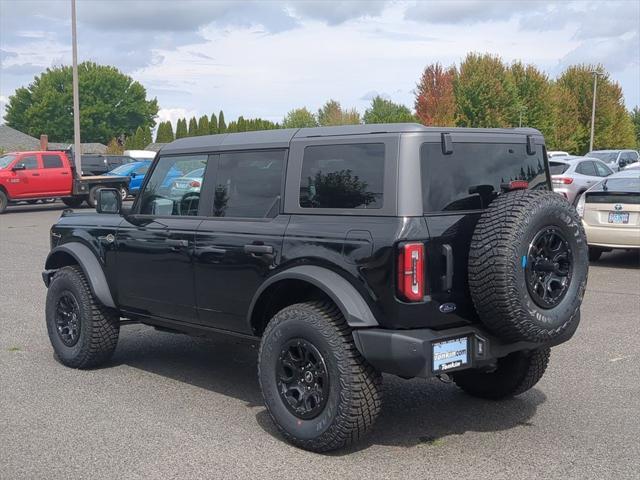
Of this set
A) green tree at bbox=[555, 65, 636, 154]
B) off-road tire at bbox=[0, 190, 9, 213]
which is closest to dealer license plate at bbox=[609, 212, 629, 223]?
off-road tire at bbox=[0, 190, 9, 213]

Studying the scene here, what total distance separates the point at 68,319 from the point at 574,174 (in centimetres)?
1458

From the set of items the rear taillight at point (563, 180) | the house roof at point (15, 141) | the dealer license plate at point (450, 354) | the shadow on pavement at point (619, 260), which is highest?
the house roof at point (15, 141)

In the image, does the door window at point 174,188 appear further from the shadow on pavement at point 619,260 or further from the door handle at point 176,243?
the shadow on pavement at point 619,260

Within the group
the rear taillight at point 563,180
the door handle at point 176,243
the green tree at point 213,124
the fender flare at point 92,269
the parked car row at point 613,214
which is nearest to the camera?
the door handle at point 176,243

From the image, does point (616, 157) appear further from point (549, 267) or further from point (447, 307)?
point (447, 307)

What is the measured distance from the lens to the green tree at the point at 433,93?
61.8m

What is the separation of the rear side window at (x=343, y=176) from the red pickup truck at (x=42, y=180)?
20.1m

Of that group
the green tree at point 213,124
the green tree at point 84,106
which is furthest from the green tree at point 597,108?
the green tree at point 84,106

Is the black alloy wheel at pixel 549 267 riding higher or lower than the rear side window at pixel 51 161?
lower

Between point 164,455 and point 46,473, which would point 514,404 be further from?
point 46,473

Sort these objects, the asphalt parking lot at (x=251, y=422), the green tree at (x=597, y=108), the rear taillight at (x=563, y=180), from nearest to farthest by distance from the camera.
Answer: the asphalt parking lot at (x=251, y=422) < the rear taillight at (x=563, y=180) < the green tree at (x=597, y=108)

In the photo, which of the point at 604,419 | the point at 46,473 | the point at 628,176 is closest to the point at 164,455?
the point at 46,473

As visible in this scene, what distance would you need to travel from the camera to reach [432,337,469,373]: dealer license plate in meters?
4.43

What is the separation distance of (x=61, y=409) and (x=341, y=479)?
2.29m
